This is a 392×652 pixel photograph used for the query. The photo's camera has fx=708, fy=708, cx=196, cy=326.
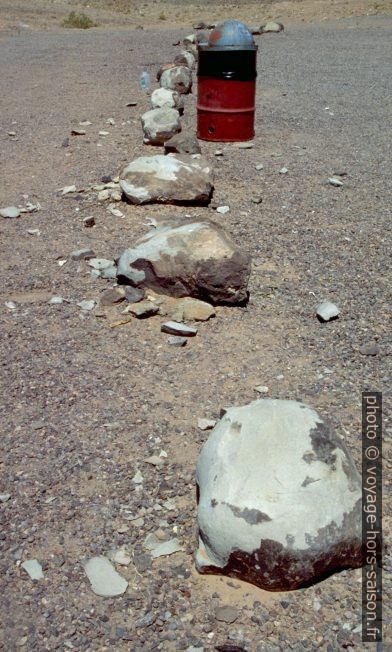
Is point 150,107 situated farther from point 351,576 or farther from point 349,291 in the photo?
point 351,576

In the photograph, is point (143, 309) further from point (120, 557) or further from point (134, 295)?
point (120, 557)

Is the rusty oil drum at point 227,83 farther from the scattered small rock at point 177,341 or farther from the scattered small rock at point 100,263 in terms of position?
the scattered small rock at point 177,341

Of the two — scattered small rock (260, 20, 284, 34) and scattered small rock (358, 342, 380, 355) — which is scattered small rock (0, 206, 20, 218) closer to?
scattered small rock (358, 342, 380, 355)

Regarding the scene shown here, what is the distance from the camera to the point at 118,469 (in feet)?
9.53

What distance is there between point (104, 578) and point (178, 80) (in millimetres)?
8776

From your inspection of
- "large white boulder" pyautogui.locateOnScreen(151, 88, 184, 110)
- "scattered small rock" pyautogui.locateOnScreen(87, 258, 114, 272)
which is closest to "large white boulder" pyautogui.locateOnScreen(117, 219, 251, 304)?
"scattered small rock" pyautogui.locateOnScreen(87, 258, 114, 272)

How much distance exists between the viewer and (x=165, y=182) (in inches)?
224

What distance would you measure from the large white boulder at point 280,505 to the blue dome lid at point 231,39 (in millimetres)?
5432

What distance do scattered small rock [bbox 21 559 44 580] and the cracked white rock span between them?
6.0 inches

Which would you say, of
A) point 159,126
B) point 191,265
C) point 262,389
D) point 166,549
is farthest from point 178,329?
point 159,126

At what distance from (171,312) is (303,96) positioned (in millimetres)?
6956

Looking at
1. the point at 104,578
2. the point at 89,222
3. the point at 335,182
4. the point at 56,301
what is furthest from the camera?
the point at 335,182

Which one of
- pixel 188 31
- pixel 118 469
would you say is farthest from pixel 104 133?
pixel 188 31

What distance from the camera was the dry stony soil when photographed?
2303mm
